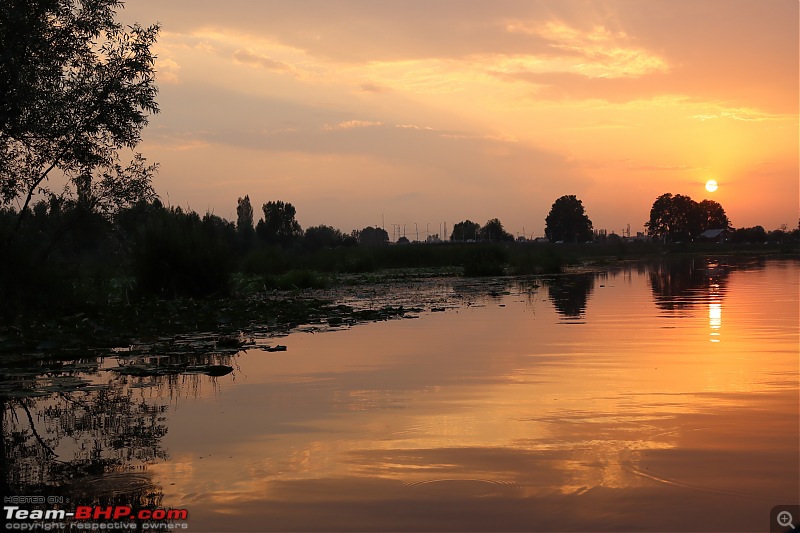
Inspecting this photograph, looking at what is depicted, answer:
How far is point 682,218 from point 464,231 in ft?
168

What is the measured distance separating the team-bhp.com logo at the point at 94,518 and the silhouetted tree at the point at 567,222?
183 m

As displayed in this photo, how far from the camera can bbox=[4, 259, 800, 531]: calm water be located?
6496 millimetres

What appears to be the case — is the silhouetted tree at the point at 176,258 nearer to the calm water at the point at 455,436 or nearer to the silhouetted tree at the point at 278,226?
the calm water at the point at 455,436

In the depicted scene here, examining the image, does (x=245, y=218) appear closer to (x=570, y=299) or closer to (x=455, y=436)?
(x=570, y=299)

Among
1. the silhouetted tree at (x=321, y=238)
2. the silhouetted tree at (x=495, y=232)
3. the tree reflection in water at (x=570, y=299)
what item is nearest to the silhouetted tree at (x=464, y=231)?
the silhouetted tree at (x=495, y=232)

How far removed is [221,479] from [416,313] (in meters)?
18.8

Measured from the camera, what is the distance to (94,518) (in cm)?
636

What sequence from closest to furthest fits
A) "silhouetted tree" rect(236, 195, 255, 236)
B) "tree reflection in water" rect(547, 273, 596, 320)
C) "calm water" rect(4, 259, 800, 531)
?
1. "calm water" rect(4, 259, 800, 531)
2. "tree reflection in water" rect(547, 273, 596, 320)
3. "silhouetted tree" rect(236, 195, 255, 236)

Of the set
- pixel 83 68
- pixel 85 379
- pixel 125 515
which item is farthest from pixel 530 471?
pixel 83 68

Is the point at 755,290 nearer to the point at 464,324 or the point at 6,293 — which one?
the point at 464,324

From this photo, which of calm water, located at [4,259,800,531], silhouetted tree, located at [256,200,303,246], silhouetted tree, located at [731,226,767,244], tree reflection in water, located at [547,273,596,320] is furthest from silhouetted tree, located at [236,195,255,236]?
silhouetted tree, located at [731,226,767,244]

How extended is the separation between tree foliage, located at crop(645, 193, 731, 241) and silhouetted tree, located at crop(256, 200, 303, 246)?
364 feet

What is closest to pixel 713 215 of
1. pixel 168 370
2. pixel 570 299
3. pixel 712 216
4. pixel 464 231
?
pixel 712 216

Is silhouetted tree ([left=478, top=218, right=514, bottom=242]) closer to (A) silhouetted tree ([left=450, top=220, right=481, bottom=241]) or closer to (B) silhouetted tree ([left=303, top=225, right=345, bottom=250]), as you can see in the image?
(A) silhouetted tree ([left=450, top=220, right=481, bottom=241])
